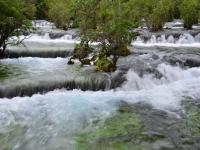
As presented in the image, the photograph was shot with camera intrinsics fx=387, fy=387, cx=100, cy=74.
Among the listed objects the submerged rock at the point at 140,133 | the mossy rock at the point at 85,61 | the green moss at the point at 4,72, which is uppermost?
the mossy rock at the point at 85,61

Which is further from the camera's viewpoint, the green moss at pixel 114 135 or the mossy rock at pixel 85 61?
the mossy rock at pixel 85 61

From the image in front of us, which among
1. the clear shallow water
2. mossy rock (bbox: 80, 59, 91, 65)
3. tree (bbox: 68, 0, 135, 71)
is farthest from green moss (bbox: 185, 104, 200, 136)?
mossy rock (bbox: 80, 59, 91, 65)

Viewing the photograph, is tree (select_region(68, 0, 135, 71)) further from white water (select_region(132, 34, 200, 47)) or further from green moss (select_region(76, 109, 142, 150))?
white water (select_region(132, 34, 200, 47))

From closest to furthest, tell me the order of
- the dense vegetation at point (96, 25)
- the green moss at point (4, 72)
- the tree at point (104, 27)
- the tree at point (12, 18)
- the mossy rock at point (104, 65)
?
the green moss at point (4, 72) → the tree at point (104, 27) → the dense vegetation at point (96, 25) → the mossy rock at point (104, 65) → the tree at point (12, 18)

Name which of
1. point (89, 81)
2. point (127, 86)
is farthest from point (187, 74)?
point (89, 81)

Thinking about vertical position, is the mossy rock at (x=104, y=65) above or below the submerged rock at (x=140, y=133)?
above

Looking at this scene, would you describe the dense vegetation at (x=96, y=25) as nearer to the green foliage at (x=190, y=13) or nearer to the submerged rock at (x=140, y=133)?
the submerged rock at (x=140, y=133)

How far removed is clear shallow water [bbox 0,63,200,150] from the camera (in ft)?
26.1

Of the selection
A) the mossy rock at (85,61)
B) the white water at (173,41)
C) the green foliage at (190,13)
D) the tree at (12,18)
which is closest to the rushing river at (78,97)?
the mossy rock at (85,61)

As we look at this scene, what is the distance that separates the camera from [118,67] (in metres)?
14.1

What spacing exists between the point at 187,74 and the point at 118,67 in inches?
101

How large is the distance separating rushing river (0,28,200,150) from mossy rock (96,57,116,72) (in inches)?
12.3

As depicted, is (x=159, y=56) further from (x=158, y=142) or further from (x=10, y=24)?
(x=158, y=142)

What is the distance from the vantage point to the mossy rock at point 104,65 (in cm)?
1336
